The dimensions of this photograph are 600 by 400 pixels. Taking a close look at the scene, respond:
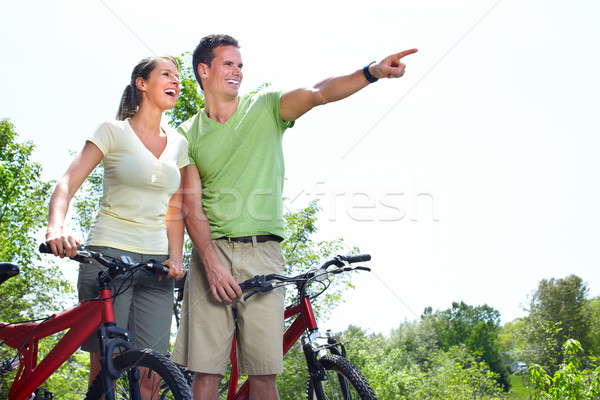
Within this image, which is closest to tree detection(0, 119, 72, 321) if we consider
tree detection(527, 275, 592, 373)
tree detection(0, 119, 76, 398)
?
tree detection(0, 119, 76, 398)

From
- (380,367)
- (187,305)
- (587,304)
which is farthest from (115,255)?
(587,304)

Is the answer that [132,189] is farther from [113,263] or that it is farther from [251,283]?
[251,283]

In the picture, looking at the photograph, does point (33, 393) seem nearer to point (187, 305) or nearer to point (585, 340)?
point (187, 305)

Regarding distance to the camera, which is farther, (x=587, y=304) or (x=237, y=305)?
(x=587, y=304)

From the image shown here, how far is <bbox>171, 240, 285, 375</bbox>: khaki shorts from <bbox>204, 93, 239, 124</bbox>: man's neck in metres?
0.57

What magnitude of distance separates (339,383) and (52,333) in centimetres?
127

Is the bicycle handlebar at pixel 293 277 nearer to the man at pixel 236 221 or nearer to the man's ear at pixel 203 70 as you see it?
the man at pixel 236 221

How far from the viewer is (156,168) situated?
98.0 inches

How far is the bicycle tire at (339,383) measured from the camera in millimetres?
2307

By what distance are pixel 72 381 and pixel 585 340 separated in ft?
104

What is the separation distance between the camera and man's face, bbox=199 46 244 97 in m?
2.57

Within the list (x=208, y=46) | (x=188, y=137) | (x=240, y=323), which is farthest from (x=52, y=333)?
(x=208, y=46)

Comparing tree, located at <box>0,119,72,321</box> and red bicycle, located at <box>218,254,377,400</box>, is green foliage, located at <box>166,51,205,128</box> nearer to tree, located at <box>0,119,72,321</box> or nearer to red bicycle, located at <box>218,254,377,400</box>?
tree, located at <box>0,119,72,321</box>

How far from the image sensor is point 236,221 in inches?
93.8
